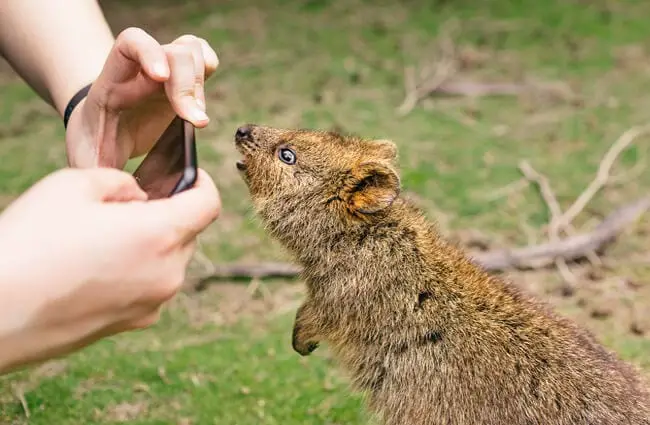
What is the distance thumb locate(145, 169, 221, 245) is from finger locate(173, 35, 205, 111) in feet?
1.44

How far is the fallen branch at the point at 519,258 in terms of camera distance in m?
5.02

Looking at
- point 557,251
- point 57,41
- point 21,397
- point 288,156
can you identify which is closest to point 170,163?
point 288,156

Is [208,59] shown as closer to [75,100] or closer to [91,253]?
[75,100]

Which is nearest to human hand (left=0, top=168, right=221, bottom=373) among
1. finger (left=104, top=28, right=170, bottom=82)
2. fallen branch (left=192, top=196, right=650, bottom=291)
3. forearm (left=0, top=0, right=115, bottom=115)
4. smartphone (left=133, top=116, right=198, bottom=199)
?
smartphone (left=133, top=116, right=198, bottom=199)

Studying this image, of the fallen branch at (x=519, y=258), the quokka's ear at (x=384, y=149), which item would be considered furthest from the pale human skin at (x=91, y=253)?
the fallen branch at (x=519, y=258)

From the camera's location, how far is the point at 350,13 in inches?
361

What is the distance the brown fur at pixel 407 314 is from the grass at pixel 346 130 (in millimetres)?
304

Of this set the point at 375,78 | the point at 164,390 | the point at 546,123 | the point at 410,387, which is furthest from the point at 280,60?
the point at 410,387

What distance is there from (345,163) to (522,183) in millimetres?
2748

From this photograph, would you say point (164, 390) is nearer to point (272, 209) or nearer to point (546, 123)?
point (272, 209)

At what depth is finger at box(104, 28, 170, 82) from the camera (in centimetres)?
263

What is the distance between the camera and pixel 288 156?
3.59 m

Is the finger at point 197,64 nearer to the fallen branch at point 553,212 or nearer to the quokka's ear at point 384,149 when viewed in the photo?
the quokka's ear at point 384,149

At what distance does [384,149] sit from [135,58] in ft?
4.12
